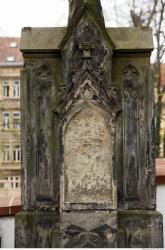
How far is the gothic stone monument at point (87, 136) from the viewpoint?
8.84 metres

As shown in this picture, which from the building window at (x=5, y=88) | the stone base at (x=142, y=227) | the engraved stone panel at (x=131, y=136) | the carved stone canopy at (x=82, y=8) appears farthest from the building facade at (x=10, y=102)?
the stone base at (x=142, y=227)

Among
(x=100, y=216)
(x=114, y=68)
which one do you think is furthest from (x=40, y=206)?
(x=114, y=68)

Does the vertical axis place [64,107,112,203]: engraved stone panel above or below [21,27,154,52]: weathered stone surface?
below

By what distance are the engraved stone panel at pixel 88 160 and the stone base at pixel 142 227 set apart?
49cm

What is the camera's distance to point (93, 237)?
8.77 metres

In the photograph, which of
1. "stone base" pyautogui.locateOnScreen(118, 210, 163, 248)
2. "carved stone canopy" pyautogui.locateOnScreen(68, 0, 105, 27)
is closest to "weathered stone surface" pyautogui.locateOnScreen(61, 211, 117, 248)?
"stone base" pyautogui.locateOnScreen(118, 210, 163, 248)

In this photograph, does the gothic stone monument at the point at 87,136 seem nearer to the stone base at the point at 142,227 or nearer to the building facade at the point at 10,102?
the stone base at the point at 142,227

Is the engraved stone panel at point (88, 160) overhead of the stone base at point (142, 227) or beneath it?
overhead

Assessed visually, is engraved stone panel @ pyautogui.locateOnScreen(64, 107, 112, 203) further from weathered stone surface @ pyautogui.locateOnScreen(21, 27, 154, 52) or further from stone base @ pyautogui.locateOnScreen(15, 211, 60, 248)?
weathered stone surface @ pyautogui.locateOnScreen(21, 27, 154, 52)

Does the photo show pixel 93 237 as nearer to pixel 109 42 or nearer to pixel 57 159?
pixel 57 159

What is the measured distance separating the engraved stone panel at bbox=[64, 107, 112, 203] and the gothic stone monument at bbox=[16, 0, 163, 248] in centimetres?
1

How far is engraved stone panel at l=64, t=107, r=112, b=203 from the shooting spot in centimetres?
887

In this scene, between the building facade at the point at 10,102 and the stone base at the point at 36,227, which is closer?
the stone base at the point at 36,227

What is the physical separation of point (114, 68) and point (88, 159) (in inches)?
54.3
